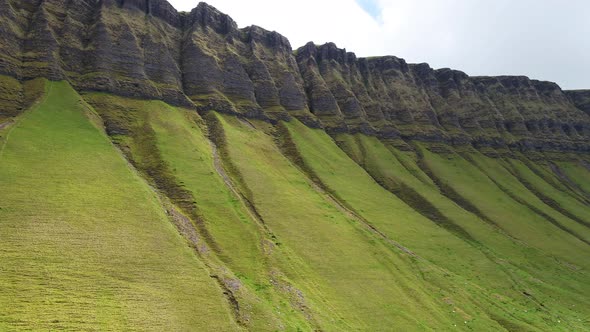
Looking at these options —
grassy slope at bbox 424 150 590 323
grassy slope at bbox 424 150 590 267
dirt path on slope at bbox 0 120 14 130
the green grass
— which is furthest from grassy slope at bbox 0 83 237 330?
grassy slope at bbox 424 150 590 267

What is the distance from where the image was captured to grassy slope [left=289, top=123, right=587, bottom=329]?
84763 millimetres

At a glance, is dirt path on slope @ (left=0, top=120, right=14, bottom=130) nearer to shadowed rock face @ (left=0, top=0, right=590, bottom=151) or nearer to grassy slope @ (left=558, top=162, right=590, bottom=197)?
shadowed rock face @ (left=0, top=0, right=590, bottom=151)

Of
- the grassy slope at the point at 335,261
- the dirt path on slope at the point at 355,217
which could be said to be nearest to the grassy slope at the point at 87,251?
the grassy slope at the point at 335,261

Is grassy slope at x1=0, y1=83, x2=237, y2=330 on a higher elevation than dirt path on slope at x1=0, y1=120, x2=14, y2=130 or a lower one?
lower

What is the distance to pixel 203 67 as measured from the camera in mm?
135375

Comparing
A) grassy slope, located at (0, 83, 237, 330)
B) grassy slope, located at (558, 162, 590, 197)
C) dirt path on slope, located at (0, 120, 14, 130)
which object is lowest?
grassy slope, located at (0, 83, 237, 330)

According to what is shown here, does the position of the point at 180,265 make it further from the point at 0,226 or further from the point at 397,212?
the point at 397,212

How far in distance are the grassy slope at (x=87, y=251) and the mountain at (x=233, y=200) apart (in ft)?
0.82

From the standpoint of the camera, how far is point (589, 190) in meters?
176

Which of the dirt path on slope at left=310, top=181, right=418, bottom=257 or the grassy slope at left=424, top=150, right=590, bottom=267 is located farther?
the grassy slope at left=424, top=150, right=590, bottom=267

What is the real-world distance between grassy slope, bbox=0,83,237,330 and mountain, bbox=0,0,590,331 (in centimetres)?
25

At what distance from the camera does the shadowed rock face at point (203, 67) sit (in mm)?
107000

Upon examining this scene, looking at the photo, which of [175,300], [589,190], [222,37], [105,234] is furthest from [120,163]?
[589,190]

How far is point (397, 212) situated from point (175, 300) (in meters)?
73.9
